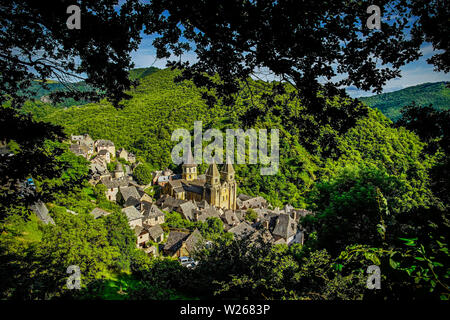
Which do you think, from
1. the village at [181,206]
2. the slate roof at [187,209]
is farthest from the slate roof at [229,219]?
the slate roof at [187,209]

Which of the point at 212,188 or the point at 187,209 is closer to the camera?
the point at 187,209

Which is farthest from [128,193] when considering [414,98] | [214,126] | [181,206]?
Result: [414,98]

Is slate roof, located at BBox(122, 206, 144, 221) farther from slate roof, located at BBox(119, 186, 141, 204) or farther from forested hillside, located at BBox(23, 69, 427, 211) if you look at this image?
forested hillside, located at BBox(23, 69, 427, 211)

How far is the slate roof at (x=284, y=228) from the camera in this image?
3209 centimetres

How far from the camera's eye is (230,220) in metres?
35.9

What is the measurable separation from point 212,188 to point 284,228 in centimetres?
1643

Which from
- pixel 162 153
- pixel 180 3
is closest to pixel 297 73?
pixel 180 3

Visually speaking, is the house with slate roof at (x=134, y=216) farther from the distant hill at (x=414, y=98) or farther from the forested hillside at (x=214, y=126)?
the distant hill at (x=414, y=98)

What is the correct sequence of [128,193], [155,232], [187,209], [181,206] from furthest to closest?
[128,193] < [187,209] < [181,206] < [155,232]

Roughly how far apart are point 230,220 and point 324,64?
113ft

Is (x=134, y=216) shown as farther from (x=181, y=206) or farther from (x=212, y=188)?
(x=212, y=188)

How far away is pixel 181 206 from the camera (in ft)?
120

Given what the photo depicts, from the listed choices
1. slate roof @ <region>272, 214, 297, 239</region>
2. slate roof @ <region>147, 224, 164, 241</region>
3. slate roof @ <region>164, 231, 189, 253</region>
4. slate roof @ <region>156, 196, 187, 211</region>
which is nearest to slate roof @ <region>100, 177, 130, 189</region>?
slate roof @ <region>156, 196, 187, 211</region>
